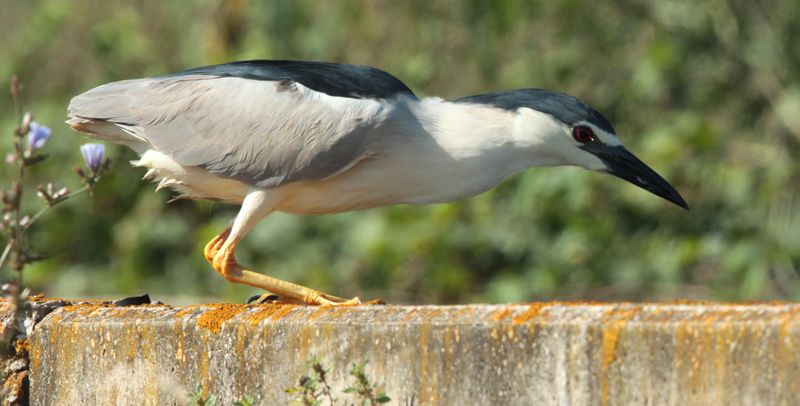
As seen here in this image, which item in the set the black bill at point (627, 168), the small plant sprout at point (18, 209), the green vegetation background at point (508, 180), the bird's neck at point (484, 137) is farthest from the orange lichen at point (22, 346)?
the green vegetation background at point (508, 180)

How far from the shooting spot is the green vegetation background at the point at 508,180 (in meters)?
7.89

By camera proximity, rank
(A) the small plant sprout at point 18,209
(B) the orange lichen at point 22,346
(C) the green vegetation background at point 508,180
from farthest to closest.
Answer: (C) the green vegetation background at point 508,180 → (B) the orange lichen at point 22,346 → (A) the small plant sprout at point 18,209

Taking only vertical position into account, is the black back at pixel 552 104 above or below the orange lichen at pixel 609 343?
above

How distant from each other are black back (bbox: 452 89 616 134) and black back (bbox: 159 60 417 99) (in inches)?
14.3

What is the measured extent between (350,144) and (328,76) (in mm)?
473

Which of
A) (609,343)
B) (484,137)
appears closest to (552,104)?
(484,137)

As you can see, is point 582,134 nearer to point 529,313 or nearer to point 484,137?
point 484,137

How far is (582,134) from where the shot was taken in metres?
3.63

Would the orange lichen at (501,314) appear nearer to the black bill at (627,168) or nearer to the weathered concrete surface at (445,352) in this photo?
the weathered concrete surface at (445,352)

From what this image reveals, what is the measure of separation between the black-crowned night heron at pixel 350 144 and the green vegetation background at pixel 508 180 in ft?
13.4

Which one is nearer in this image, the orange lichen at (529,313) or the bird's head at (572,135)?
the orange lichen at (529,313)

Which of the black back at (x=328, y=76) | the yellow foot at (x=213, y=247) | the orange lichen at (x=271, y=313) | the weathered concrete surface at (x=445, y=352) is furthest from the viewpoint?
the yellow foot at (x=213, y=247)

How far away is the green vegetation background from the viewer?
7.89 m

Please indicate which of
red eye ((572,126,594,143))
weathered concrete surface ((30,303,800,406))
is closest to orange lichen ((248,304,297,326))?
weathered concrete surface ((30,303,800,406))
